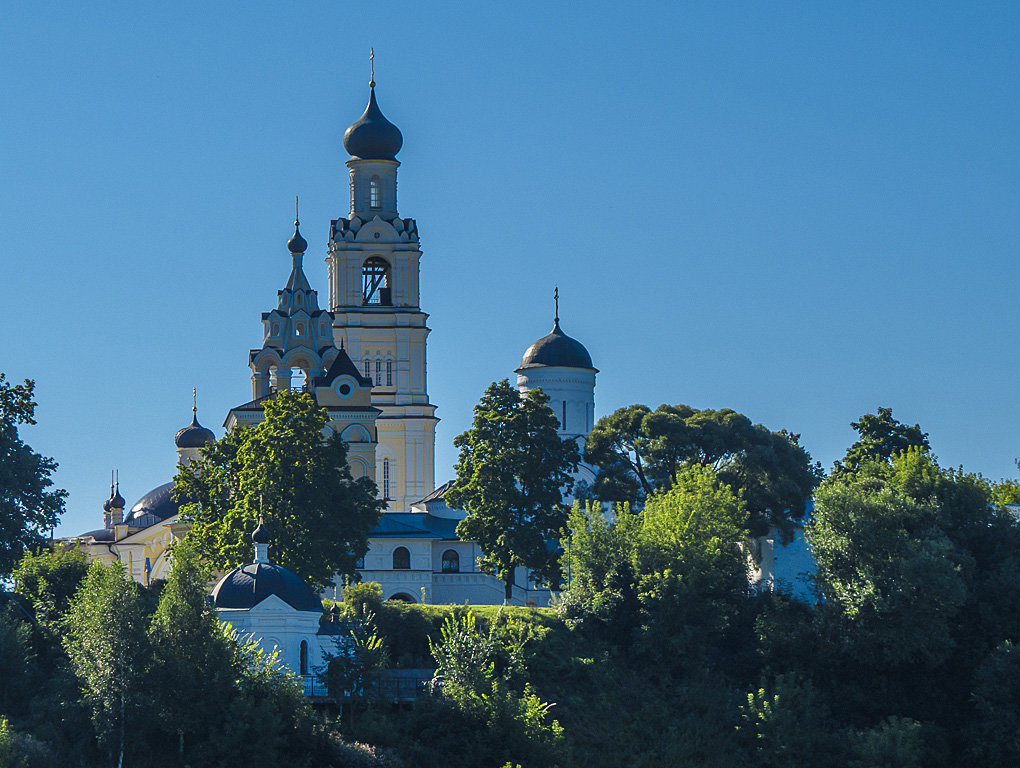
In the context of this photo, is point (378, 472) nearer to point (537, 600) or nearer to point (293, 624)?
point (537, 600)

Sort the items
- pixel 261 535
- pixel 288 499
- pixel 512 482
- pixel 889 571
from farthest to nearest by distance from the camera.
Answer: pixel 512 482 → pixel 288 499 → pixel 261 535 → pixel 889 571

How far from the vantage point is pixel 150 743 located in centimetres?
4869

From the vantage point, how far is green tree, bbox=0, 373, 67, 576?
59.0 meters

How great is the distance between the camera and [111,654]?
4878 centimetres

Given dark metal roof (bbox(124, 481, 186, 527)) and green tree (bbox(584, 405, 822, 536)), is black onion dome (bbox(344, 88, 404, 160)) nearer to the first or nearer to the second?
dark metal roof (bbox(124, 481, 186, 527))

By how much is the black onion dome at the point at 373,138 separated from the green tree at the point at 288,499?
30775mm

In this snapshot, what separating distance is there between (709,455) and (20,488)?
21.3m

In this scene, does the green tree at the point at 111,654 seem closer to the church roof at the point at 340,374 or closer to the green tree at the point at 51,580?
the green tree at the point at 51,580

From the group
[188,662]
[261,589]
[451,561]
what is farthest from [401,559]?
[188,662]

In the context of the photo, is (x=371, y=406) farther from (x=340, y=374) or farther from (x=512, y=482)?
(x=512, y=482)

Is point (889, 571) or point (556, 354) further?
point (556, 354)

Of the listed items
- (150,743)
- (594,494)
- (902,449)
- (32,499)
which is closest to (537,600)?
(594,494)

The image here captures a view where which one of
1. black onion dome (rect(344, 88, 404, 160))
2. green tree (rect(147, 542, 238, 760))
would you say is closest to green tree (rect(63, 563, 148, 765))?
green tree (rect(147, 542, 238, 760))

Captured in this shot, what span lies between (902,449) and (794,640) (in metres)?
13.7
